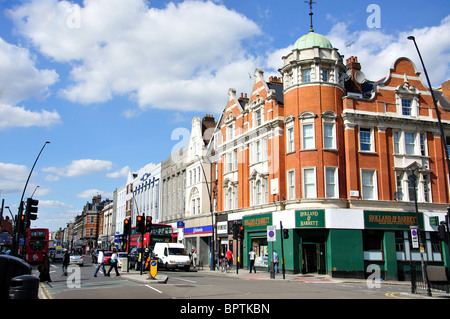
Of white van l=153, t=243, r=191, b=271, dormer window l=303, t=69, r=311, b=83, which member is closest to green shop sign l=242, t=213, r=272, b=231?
white van l=153, t=243, r=191, b=271

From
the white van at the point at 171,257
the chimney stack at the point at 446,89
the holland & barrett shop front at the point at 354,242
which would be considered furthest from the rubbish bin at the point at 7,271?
the chimney stack at the point at 446,89

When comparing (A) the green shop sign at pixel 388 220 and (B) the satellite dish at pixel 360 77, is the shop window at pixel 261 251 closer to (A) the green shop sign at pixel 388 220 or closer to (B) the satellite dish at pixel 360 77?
(A) the green shop sign at pixel 388 220

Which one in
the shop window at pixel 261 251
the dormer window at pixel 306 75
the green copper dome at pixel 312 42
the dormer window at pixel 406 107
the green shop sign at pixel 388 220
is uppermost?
the green copper dome at pixel 312 42

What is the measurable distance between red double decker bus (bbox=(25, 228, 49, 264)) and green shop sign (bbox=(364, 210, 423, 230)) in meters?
32.8

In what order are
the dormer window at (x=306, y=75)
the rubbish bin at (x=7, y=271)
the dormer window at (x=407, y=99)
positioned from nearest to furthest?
the rubbish bin at (x=7, y=271), the dormer window at (x=306, y=75), the dormer window at (x=407, y=99)

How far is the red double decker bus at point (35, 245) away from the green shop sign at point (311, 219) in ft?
94.6

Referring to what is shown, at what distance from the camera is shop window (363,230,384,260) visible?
28.9 metres

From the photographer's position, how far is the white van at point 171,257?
106ft

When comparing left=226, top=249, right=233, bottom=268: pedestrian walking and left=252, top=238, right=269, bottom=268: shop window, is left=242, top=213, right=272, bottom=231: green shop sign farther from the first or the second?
left=226, top=249, right=233, bottom=268: pedestrian walking

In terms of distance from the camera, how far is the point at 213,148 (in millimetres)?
47219
